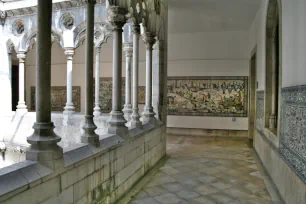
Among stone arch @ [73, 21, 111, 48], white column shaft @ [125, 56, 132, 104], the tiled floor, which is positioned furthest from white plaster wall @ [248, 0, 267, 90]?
stone arch @ [73, 21, 111, 48]

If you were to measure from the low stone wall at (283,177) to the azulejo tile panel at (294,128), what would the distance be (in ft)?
0.31

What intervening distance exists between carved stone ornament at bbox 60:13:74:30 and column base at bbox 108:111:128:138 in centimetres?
312

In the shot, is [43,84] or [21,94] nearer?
[43,84]

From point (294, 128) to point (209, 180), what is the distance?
5.41 feet

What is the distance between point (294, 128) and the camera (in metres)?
2.51

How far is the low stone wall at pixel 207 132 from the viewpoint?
25.7 feet

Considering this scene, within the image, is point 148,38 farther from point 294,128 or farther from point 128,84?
point 294,128

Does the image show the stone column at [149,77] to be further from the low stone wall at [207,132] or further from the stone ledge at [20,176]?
the low stone wall at [207,132]

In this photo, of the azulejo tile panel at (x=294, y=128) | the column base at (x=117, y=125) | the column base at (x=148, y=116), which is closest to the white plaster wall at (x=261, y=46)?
the azulejo tile panel at (x=294, y=128)

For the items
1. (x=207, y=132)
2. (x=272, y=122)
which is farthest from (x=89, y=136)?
(x=207, y=132)

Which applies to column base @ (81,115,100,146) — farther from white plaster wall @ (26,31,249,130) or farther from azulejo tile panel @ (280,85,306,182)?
white plaster wall @ (26,31,249,130)

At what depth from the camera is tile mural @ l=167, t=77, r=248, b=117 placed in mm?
7918

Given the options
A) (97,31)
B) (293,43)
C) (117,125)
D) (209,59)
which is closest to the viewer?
(293,43)

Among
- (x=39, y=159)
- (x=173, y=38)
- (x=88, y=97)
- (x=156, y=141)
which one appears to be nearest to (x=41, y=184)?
(x=39, y=159)
